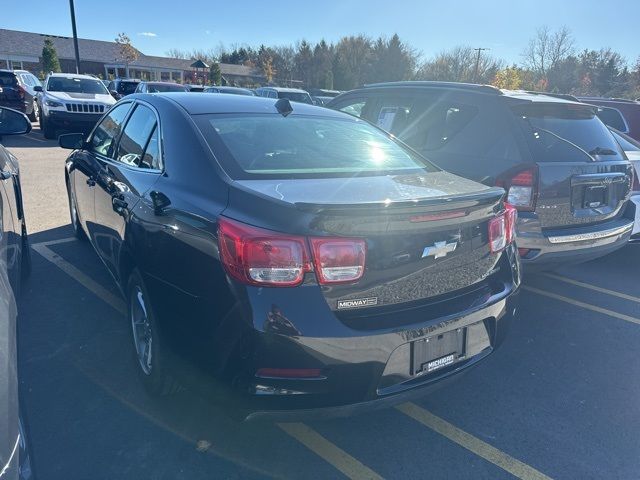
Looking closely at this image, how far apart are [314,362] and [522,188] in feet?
8.78

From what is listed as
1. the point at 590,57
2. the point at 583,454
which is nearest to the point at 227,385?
Answer: the point at 583,454

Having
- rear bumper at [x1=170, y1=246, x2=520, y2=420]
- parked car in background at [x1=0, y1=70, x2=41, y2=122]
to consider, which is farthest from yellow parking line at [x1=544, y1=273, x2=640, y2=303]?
parked car in background at [x1=0, y1=70, x2=41, y2=122]

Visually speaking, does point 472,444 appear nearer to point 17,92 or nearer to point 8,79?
point 17,92

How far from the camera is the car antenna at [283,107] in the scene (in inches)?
132

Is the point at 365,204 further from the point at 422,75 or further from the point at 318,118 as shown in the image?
the point at 422,75

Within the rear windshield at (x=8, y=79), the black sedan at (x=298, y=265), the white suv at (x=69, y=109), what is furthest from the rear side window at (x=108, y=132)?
the rear windshield at (x=8, y=79)

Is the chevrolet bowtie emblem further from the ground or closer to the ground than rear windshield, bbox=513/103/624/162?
closer to the ground

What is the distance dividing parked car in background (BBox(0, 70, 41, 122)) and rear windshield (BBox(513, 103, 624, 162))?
56.8 feet

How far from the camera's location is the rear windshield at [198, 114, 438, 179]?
8.63 feet

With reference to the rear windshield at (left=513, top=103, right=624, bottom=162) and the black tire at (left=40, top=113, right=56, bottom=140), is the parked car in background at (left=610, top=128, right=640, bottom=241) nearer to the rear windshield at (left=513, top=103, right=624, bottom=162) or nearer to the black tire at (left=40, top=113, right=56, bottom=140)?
the rear windshield at (left=513, top=103, right=624, bottom=162)

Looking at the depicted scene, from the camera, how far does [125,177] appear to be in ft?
10.5

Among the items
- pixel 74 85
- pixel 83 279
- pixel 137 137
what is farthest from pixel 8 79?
pixel 137 137

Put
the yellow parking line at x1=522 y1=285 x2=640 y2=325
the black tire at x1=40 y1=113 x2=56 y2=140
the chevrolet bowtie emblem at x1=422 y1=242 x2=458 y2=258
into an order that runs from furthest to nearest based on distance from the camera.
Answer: the black tire at x1=40 y1=113 x2=56 y2=140 → the yellow parking line at x1=522 y1=285 x2=640 y2=325 → the chevrolet bowtie emblem at x1=422 y1=242 x2=458 y2=258

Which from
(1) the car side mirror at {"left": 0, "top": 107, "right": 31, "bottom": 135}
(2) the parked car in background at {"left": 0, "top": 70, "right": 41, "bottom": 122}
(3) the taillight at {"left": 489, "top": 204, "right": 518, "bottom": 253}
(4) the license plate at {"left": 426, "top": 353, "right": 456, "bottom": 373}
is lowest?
(4) the license plate at {"left": 426, "top": 353, "right": 456, "bottom": 373}
